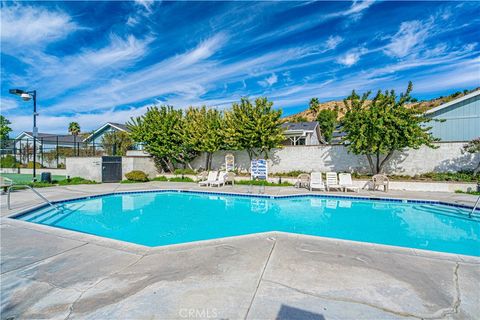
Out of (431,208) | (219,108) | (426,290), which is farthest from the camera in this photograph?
(219,108)

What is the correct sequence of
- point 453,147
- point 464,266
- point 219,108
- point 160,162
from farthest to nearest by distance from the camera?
point 160,162 → point 219,108 → point 453,147 → point 464,266

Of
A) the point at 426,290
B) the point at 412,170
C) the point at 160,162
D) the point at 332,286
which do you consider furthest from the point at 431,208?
the point at 160,162

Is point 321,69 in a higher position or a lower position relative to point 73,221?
higher

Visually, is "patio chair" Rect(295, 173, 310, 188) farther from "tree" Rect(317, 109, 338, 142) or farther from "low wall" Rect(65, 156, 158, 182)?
"tree" Rect(317, 109, 338, 142)

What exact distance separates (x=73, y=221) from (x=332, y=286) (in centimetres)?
772

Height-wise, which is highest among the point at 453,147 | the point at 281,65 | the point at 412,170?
the point at 281,65

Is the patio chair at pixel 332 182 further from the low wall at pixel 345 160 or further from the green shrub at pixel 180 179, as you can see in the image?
the green shrub at pixel 180 179

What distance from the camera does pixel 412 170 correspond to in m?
13.0

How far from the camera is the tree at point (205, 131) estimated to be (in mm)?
15086

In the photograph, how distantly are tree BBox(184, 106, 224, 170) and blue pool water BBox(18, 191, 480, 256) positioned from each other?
5.05 metres

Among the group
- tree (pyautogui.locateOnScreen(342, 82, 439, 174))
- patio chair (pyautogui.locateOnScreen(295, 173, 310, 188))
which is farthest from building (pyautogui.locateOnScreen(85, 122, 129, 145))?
tree (pyautogui.locateOnScreen(342, 82, 439, 174))

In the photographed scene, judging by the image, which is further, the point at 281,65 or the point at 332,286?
the point at 281,65

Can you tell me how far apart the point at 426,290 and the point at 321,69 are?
18.6 meters

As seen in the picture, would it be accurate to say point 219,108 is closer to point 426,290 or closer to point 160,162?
point 160,162
